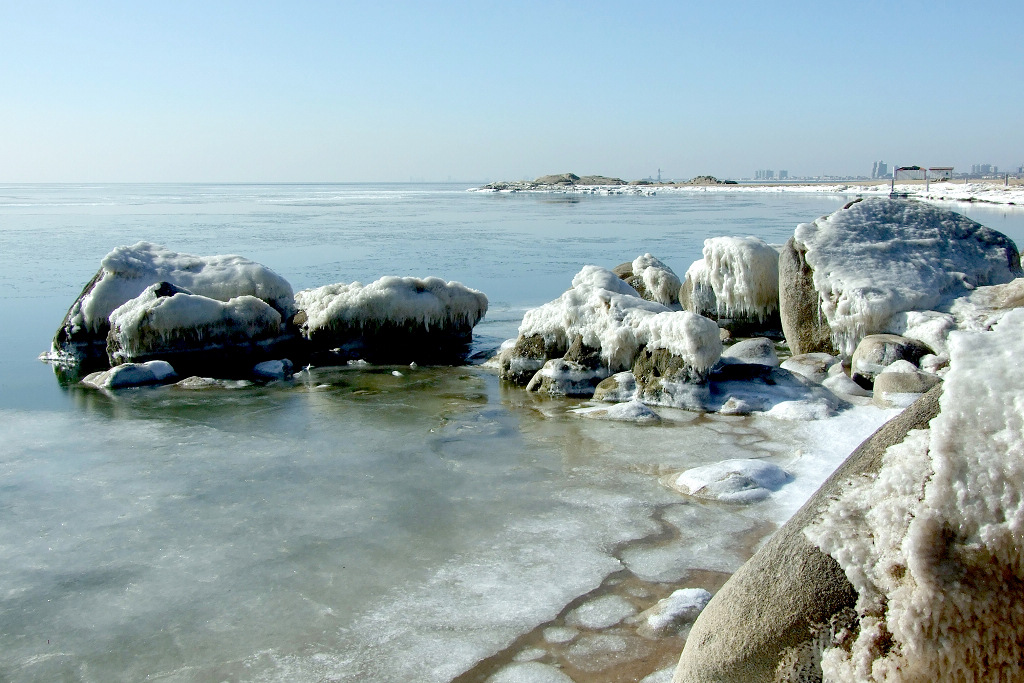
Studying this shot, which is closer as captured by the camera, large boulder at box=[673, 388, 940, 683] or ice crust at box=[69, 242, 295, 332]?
large boulder at box=[673, 388, 940, 683]

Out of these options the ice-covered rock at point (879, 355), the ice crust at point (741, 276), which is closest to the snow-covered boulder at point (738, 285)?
the ice crust at point (741, 276)

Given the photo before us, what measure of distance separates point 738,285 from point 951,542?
1011cm

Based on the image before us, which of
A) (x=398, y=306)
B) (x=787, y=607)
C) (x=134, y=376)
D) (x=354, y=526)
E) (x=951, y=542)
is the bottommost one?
(x=134, y=376)

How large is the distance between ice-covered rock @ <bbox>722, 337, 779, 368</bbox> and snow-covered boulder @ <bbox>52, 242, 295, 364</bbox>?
690 cm

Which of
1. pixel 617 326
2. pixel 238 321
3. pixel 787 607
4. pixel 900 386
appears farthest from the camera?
pixel 238 321

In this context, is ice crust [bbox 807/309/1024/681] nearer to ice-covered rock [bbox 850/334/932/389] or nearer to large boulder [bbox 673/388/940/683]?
large boulder [bbox 673/388/940/683]

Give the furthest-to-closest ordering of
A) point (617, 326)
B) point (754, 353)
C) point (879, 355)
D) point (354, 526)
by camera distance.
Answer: point (754, 353) < point (617, 326) < point (879, 355) < point (354, 526)

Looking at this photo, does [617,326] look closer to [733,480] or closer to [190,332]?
[733,480]

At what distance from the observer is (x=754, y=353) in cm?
972

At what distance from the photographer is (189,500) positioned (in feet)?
20.0

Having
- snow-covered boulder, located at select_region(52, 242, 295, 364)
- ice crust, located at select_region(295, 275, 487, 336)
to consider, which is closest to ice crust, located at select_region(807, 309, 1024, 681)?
ice crust, located at select_region(295, 275, 487, 336)

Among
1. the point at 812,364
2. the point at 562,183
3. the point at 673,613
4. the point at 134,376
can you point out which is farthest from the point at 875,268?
the point at 562,183

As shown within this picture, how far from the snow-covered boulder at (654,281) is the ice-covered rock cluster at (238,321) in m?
2.91

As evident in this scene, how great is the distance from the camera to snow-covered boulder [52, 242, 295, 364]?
12.6 meters
